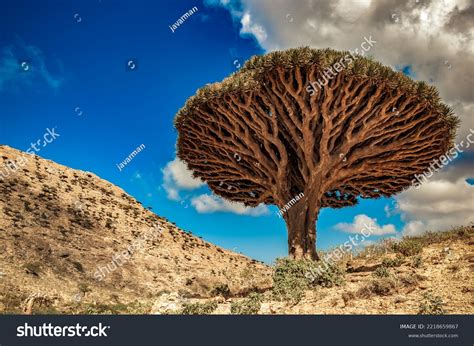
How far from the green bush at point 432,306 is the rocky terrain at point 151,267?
3cm

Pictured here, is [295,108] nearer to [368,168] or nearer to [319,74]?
[319,74]

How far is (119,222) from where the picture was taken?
30.8 metres

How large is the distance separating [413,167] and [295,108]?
5.97 meters

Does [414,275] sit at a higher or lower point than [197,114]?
lower

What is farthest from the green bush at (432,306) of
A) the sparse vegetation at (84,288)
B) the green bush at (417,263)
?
the sparse vegetation at (84,288)

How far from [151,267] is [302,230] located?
14.3 meters

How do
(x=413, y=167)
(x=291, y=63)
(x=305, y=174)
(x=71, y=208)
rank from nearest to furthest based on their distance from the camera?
(x=291, y=63) → (x=305, y=174) → (x=413, y=167) → (x=71, y=208)

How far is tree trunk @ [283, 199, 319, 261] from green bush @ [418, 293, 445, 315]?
549cm

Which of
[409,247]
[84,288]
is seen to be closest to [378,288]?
[409,247]

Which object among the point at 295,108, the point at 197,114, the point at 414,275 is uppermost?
the point at 197,114

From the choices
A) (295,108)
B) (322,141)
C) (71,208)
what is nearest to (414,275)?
A: (322,141)

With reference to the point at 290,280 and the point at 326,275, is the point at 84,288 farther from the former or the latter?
the point at 326,275

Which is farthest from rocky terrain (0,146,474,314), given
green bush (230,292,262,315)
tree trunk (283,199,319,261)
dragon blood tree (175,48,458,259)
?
dragon blood tree (175,48,458,259)

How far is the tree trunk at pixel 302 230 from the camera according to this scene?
512 inches
